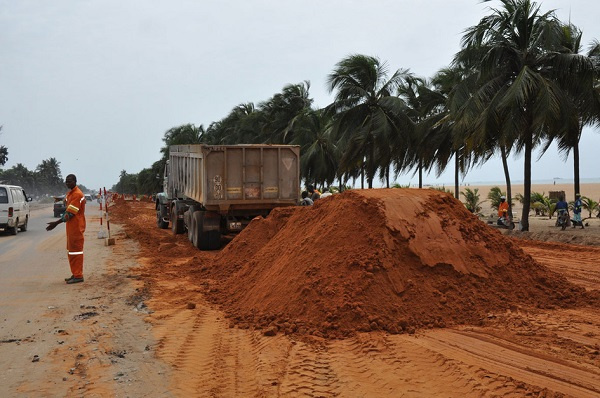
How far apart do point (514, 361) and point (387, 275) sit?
2042mm

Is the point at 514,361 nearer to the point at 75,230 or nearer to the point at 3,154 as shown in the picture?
the point at 75,230

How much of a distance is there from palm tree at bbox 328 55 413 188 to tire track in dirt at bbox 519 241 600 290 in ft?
36.1

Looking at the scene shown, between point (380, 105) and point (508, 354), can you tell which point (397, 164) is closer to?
point (380, 105)

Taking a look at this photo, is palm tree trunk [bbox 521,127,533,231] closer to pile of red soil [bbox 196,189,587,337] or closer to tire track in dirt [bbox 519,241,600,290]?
tire track in dirt [bbox 519,241,600,290]

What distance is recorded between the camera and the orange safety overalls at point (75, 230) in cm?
943

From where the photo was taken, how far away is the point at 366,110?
25.8 m

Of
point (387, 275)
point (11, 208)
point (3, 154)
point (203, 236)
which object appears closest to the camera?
point (387, 275)

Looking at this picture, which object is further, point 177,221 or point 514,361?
point 177,221

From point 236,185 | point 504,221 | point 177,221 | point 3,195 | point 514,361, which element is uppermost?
point 236,185

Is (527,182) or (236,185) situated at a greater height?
(527,182)

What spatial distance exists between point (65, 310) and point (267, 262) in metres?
3.07

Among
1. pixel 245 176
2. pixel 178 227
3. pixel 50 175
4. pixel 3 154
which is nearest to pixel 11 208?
pixel 178 227

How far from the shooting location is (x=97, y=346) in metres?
5.68

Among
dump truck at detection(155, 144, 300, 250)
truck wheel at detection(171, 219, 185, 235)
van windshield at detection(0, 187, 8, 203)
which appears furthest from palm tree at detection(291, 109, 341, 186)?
dump truck at detection(155, 144, 300, 250)
